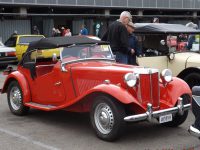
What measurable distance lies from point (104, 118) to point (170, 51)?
3397mm

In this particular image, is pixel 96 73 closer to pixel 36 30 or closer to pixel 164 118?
pixel 164 118

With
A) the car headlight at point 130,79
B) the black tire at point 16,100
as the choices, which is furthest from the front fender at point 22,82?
the car headlight at point 130,79

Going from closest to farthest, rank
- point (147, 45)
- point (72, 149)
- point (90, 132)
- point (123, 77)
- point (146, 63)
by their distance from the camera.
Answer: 1. point (72, 149)
2. point (123, 77)
3. point (90, 132)
4. point (146, 63)
5. point (147, 45)

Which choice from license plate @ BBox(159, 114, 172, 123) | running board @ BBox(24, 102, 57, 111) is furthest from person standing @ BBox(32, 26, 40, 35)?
license plate @ BBox(159, 114, 172, 123)

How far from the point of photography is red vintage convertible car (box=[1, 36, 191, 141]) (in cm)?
585

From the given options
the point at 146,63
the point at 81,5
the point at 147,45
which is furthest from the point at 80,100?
the point at 81,5

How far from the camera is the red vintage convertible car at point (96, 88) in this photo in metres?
5.85

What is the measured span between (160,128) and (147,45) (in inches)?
119

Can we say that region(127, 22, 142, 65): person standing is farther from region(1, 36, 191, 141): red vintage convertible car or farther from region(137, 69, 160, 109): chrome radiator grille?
region(137, 69, 160, 109): chrome radiator grille

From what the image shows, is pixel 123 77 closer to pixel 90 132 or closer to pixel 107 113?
pixel 107 113

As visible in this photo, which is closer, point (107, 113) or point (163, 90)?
point (107, 113)

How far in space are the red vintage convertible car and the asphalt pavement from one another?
0.21 meters

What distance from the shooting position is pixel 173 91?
6340 mm

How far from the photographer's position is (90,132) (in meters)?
6.50
